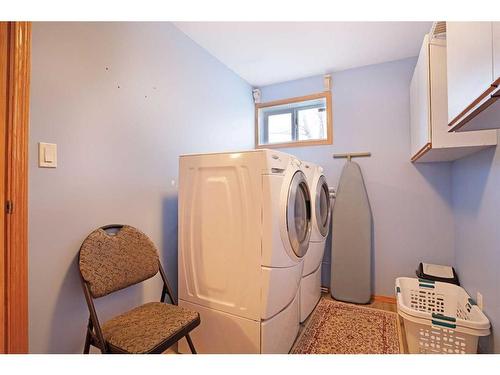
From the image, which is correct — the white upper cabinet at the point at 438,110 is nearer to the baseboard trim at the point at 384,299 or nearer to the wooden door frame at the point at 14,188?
the baseboard trim at the point at 384,299

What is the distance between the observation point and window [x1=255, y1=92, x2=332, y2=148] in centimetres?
289

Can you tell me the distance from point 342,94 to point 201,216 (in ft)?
7.09

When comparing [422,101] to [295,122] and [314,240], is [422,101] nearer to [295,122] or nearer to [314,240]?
[314,240]

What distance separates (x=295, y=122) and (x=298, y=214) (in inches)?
70.1

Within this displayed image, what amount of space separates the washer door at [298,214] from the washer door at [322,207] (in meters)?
0.27

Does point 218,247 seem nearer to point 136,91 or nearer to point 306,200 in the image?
point 306,200

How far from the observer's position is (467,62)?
0.94 m

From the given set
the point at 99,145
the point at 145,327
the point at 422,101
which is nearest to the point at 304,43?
the point at 422,101

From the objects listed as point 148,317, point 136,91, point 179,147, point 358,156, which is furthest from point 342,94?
point 148,317

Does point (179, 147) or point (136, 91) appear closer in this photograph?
point (136, 91)

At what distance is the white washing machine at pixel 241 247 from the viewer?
4.50 ft

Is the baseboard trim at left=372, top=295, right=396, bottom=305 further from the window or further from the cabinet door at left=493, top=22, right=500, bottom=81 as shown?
the cabinet door at left=493, top=22, right=500, bottom=81

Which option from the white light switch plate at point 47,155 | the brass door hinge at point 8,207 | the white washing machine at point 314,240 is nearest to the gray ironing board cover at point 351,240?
the white washing machine at point 314,240
